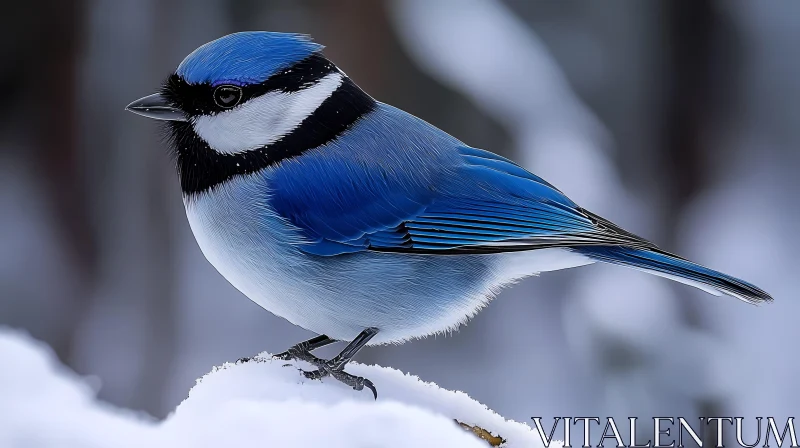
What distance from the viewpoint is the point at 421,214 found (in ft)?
7.97

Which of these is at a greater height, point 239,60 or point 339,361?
point 239,60

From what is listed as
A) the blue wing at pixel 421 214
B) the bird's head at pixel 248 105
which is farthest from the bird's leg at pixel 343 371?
the bird's head at pixel 248 105

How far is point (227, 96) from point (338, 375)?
0.76 m

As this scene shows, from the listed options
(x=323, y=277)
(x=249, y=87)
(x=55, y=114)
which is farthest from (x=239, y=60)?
(x=55, y=114)

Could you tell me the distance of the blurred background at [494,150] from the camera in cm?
408

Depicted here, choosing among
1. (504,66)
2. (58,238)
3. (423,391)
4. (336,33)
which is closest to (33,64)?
(58,238)

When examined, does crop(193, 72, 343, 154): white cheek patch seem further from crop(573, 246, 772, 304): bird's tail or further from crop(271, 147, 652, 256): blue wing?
crop(573, 246, 772, 304): bird's tail

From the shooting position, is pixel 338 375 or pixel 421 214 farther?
pixel 421 214

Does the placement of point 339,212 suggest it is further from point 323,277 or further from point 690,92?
point 690,92

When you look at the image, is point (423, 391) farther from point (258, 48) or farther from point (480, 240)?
point (258, 48)

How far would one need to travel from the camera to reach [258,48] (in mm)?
2268

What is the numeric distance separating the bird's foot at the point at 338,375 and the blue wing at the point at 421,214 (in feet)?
0.97

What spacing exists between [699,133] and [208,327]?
9.06 feet

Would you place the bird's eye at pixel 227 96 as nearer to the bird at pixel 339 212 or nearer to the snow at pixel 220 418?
the bird at pixel 339 212
